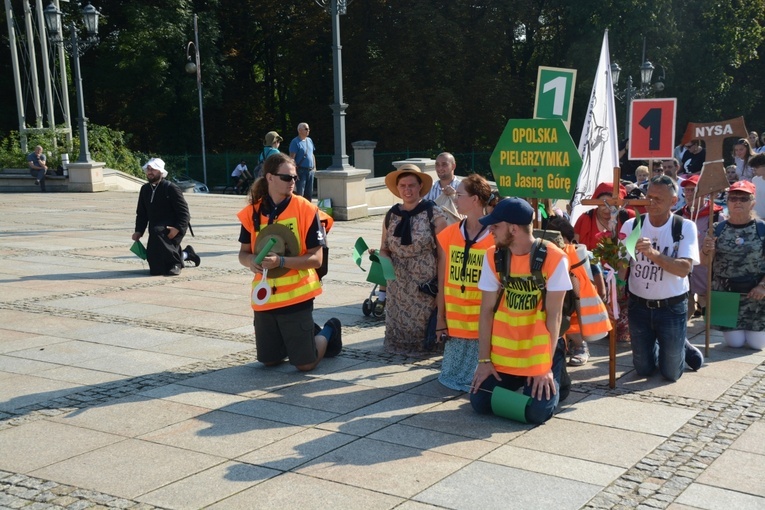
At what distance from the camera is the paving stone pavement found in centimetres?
469

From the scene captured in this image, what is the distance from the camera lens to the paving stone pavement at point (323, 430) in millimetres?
4688

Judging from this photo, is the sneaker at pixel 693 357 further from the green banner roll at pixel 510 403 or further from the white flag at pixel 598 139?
the green banner roll at pixel 510 403

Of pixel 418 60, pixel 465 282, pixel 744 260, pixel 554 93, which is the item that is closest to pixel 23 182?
pixel 418 60

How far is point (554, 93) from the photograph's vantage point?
7.46 m

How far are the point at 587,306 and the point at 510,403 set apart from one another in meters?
0.84

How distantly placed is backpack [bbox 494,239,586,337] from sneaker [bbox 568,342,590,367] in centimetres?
146

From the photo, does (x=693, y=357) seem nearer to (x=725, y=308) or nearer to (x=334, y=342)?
(x=725, y=308)

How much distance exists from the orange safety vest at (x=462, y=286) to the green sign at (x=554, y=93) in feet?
4.79

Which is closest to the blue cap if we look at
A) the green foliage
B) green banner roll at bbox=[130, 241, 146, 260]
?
green banner roll at bbox=[130, 241, 146, 260]

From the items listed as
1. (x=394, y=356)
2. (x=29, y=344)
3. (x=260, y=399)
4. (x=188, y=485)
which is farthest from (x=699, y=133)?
(x=29, y=344)

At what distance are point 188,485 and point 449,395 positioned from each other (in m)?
2.24

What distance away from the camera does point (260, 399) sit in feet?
20.8

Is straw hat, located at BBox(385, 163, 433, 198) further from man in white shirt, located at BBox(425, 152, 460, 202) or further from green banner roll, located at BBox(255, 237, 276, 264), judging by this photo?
man in white shirt, located at BBox(425, 152, 460, 202)

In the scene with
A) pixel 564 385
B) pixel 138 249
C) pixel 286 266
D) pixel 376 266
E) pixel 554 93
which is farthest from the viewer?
pixel 138 249
